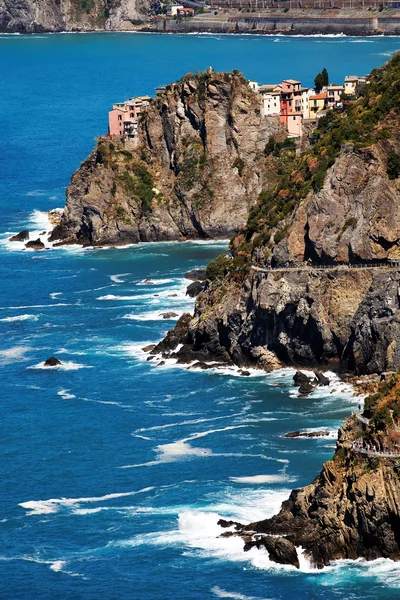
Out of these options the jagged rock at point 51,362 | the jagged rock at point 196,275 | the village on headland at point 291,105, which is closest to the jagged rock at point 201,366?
the jagged rock at point 51,362

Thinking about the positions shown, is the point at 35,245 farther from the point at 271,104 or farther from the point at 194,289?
the point at 194,289

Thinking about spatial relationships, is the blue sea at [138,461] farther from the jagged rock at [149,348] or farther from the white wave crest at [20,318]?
the jagged rock at [149,348]

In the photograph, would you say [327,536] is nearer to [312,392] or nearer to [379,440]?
[379,440]

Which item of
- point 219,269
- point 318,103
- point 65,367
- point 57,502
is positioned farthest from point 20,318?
point 318,103

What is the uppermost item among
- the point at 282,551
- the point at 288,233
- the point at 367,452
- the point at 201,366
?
the point at 288,233

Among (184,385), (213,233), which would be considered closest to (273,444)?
(184,385)

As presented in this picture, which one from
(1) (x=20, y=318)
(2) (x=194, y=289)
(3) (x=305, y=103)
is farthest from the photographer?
(3) (x=305, y=103)

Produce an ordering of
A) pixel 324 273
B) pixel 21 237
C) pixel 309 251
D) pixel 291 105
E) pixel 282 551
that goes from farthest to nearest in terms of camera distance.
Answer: pixel 291 105
pixel 21 237
pixel 309 251
pixel 324 273
pixel 282 551
